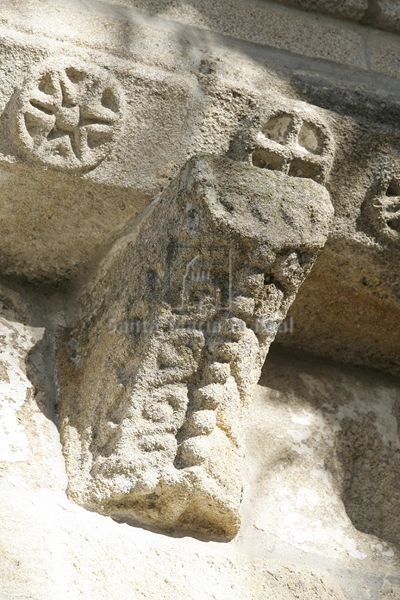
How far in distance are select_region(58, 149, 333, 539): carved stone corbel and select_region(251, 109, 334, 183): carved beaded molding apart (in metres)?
0.11

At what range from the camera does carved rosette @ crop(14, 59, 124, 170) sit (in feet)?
6.26

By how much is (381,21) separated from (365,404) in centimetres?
75

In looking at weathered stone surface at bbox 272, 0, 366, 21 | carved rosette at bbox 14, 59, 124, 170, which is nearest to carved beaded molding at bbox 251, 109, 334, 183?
carved rosette at bbox 14, 59, 124, 170

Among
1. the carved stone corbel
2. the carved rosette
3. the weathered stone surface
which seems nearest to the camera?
the carved stone corbel

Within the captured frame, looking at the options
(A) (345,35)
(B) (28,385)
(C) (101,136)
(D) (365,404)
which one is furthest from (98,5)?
(D) (365,404)

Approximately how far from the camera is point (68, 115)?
1.92 meters

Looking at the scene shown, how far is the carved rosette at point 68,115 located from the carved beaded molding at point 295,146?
0.81ft

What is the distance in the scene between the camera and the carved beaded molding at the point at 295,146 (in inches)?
78.3

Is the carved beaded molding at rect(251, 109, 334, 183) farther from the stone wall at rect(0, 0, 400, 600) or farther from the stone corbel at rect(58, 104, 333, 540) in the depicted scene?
the stone corbel at rect(58, 104, 333, 540)

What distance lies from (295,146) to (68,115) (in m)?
0.39

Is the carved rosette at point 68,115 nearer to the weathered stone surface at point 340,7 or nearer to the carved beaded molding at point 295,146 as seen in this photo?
the carved beaded molding at point 295,146

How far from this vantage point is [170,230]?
1.85 meters

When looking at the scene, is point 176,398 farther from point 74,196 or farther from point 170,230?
point 74,196

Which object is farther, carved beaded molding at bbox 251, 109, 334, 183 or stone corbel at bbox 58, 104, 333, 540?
carved beaded molding at bbox 251, 109, 334, 183
